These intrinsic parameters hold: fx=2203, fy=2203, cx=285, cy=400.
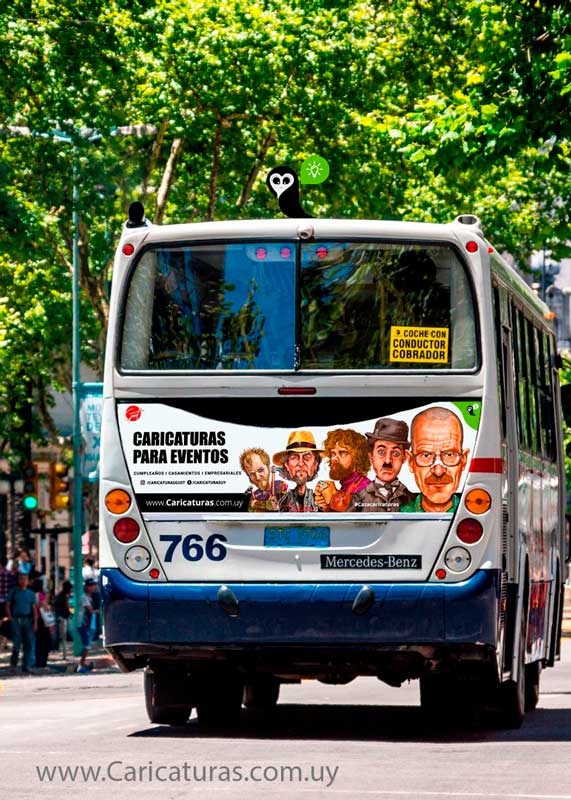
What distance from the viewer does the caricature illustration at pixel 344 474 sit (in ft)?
46.6

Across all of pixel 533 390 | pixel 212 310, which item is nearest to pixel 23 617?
pixel 533 390

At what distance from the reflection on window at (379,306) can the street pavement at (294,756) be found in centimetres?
252

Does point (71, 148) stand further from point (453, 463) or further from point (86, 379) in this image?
point (86, 379)

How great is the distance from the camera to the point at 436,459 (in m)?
14.2

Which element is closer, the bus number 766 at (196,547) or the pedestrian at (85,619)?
the bus number 766 at (196,547)

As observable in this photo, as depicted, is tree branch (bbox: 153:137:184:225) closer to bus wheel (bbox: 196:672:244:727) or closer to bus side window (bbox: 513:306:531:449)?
bus side window (bbox: 513:306:531:449)

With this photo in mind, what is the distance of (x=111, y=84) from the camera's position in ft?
126

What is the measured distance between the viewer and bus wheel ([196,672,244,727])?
15812 millimetres

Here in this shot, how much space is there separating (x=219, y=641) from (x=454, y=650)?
1.51 m

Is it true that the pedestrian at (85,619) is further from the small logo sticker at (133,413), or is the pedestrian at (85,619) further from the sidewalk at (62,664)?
the small logo sticker at (133,413)

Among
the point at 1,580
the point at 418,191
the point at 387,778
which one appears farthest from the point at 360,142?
the point at 387,778

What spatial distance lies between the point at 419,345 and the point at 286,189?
1.84m

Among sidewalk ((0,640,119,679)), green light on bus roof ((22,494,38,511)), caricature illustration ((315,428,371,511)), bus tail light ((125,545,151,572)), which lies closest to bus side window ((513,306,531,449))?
caricature illustration ((315,428,371,511))

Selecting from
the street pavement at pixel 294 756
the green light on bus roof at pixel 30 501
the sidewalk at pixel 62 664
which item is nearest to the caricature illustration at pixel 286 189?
the street pavement at pixel 294 756
